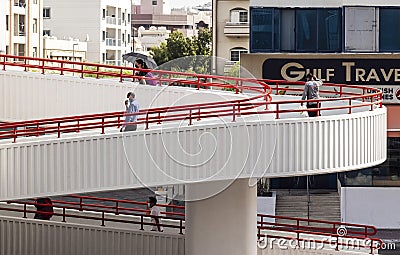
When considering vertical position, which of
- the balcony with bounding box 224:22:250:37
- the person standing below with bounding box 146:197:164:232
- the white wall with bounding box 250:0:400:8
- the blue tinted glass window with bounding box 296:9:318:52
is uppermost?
the balcony with bounding box 224:22:250:37

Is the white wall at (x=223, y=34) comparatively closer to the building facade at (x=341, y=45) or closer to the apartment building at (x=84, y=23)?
the building facade at (x=341, y=45)

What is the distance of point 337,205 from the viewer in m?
43.2

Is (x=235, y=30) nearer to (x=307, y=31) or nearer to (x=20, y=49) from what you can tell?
(x=20, y=49)

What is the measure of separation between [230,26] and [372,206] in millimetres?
34240

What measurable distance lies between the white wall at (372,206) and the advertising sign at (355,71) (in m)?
3.59

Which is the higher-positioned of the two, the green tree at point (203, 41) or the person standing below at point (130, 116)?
the green tree at point (203, 41)

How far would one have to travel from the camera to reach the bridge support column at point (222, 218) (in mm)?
25969

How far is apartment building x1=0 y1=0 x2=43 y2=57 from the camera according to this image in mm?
82925

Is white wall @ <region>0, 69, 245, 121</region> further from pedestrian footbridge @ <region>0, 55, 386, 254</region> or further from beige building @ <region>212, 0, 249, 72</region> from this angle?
beige building @ <region>212, 0, 249, 72</region>

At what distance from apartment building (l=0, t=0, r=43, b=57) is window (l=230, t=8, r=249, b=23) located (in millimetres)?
17051

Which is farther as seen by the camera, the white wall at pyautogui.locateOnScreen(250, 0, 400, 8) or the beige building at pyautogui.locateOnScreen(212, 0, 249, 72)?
the beige building at pyautogui.locateOnScreen(212, 0, 249, 72)

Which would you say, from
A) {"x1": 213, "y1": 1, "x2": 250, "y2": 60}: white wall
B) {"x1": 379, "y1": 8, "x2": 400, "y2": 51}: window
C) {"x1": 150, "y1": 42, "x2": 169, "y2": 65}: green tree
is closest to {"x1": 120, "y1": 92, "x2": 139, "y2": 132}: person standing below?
{"x1": 379, "y1": 8, "x2": 400, "y2": 51}: window

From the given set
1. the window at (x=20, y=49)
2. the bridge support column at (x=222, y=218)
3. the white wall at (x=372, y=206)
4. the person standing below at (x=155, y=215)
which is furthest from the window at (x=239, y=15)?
the bridge support column at (x=222, y=218)

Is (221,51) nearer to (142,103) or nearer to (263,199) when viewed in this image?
(263,199)
